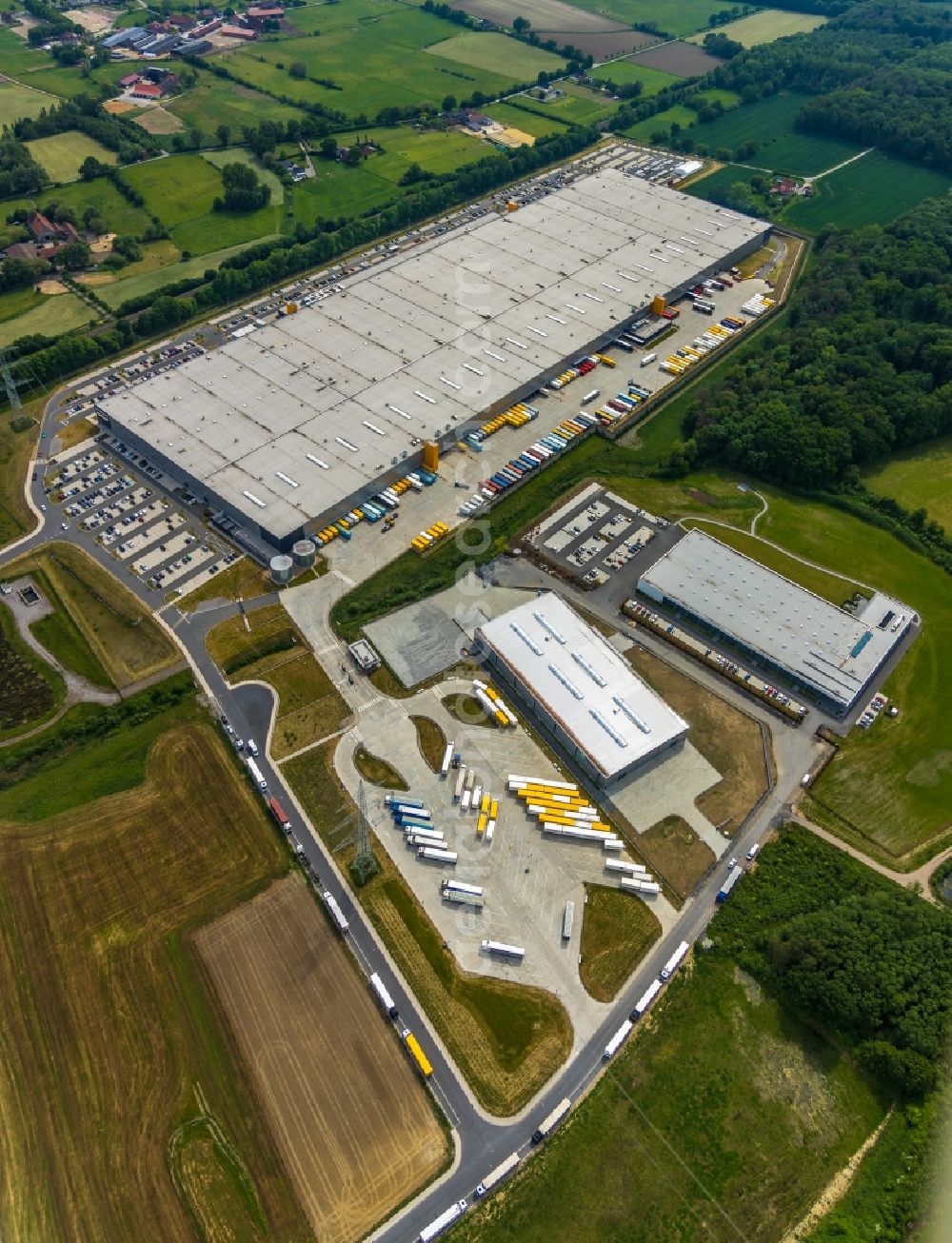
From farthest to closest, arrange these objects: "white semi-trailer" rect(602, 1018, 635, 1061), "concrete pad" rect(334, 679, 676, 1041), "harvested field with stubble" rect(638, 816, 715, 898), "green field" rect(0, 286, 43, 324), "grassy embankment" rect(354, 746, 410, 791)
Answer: "green field" rect(0, 286, 43, 324), "grassy embankment" rect(354, 746, 410, 791), "harvested field with stubble" rect(638, 816, 715, 898), "concrete pad" rect(334, 679, 676, 1041), "white semi-trailer" rect(602, 1018, 635, 1061)

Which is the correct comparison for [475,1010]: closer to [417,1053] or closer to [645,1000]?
[417,1053]

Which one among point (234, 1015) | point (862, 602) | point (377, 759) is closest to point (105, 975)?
point (234, 1015)

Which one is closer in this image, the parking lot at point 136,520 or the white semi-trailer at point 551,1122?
the white semi-trailer at point 551,1122

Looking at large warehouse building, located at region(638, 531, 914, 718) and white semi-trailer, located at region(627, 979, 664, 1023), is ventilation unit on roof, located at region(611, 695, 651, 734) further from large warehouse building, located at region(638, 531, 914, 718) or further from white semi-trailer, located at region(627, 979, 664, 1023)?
white semi-trailer, located at region(627, 979, 664, 1023)

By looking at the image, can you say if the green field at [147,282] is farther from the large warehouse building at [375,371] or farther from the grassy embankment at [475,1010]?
Result: the grassy embankment at [475,1010]

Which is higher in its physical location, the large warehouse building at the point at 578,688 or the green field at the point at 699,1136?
the large warehouse building at the point at 578,688

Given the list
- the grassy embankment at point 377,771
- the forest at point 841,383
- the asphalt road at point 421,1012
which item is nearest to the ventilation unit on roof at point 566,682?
the grassy embankment at point 377,771

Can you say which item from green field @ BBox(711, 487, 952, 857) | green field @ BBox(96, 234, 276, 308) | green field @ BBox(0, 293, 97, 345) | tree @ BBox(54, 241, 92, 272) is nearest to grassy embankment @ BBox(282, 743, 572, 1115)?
green field @ BBox(711, 487, 952, 857)
